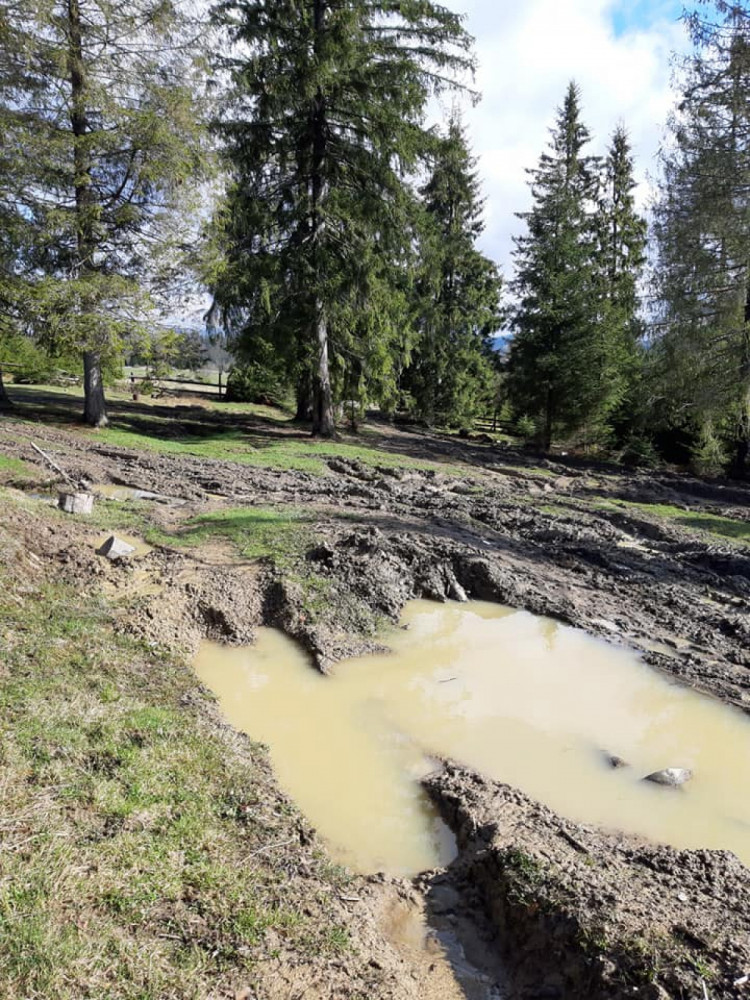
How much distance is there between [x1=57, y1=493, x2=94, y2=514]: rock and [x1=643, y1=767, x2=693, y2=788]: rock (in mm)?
7753

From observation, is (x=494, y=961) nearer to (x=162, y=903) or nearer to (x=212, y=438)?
(x=162, y=903)

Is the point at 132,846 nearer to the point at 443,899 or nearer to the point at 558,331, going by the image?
the point at 443,899

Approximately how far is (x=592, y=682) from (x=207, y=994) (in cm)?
478

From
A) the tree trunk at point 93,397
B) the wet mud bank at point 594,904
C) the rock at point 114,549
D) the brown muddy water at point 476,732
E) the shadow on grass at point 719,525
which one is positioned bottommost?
the brown muddy water at point 476,732

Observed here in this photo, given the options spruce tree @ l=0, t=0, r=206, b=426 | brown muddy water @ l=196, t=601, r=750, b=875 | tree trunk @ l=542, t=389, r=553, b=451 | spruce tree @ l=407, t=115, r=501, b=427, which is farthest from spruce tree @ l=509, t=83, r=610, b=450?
brown muddy water @ l=196, t=601, r=750, b=875

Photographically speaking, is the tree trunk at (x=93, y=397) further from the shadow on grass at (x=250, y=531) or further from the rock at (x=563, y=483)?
the rock at (x=563, y=483)

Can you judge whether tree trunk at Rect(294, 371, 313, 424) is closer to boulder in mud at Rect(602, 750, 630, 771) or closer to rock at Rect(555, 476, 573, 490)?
rock at Rect(555, 476, 573, 490)

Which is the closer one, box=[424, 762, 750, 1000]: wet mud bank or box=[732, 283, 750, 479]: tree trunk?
box=[424, 762, 750, 1000]: wet mud bank

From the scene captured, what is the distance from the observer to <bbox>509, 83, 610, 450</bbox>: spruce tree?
76.5ft

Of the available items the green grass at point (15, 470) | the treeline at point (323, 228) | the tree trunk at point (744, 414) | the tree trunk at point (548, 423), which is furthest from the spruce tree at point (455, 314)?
the green grass at point (15, 470)

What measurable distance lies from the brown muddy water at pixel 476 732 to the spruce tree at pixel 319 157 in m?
14.2

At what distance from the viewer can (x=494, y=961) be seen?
305 cm

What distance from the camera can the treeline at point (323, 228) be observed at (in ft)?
47.9

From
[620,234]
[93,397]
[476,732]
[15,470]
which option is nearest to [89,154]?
[93,397]
